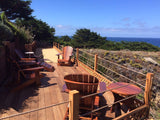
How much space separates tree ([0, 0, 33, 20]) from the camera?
18844 mm

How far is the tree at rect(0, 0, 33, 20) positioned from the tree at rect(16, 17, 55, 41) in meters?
1.23

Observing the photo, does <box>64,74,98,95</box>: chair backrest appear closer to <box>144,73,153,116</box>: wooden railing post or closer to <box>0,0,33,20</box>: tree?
<box>144,73,153,116</box>: wooden railing post

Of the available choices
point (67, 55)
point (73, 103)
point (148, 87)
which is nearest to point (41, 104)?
point (73, 103)

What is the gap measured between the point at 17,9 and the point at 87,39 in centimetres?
1191

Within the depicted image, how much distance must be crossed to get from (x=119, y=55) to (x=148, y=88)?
8.11 meters

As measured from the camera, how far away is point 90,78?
2539 millimetres

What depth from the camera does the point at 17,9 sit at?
20375mm

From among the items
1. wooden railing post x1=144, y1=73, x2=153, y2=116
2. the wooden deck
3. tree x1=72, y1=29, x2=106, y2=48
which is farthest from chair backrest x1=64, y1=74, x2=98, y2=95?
tree x1=72, y1=29, x2=106, y2=48

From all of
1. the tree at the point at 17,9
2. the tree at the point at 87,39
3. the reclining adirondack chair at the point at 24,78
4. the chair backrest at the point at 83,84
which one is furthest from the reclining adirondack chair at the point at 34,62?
the tree at the point at 17,9

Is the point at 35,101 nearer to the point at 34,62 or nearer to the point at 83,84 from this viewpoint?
the point at 83,84

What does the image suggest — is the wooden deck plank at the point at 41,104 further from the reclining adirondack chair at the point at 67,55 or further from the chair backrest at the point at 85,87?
the reclining adirondack chair at the point at 67,55

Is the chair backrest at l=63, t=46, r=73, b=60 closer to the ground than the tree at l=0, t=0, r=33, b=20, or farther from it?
closer to the ground

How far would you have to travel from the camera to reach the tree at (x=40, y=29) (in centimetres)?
1914

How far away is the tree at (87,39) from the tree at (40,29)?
159 inches
